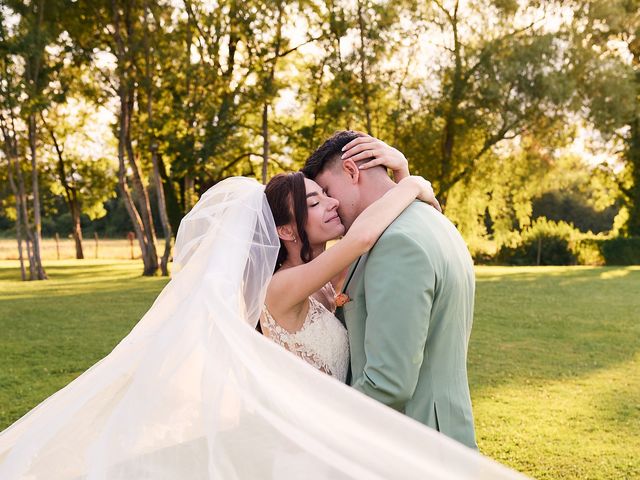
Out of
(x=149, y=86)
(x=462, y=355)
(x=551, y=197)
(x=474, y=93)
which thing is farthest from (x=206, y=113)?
(x=551, y=197)

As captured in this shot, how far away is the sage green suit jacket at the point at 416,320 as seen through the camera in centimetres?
223

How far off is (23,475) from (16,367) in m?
7.75

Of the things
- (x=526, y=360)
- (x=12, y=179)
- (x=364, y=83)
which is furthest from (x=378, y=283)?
(x=364, y=83)

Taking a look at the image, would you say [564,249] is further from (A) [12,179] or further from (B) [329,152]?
(B) [329,152]

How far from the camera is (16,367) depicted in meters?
9.32

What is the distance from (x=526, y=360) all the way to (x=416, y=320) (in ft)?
26.6

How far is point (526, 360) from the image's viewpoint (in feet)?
32.1

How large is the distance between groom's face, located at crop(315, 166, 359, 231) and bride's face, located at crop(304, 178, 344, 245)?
2cm

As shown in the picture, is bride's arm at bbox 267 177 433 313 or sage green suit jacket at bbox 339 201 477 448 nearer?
sage green suit jacket at bbox 339 201 477 448

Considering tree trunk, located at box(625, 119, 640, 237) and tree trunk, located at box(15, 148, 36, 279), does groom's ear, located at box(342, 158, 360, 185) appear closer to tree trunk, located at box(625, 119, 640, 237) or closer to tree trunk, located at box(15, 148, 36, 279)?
tree trunk, located at box(15, 148, 36, 279)

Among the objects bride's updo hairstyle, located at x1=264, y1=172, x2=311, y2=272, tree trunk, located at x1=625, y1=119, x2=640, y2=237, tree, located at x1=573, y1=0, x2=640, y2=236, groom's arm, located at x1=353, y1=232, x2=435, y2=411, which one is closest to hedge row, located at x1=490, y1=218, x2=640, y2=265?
tree trunk, located at x1=625, y1=119, x2=640, y2=237

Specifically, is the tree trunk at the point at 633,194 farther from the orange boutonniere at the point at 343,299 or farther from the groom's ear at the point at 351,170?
the orange boutonniere at the point at 343,299

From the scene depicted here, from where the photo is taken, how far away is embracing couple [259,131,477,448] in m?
2.24

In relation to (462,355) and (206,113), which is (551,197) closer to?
(206,113)
